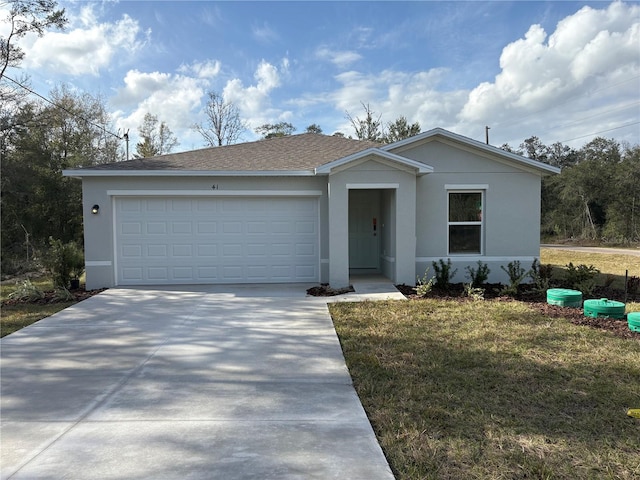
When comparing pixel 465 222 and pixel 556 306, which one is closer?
pixel 556 306

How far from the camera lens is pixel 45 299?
30.9 feet

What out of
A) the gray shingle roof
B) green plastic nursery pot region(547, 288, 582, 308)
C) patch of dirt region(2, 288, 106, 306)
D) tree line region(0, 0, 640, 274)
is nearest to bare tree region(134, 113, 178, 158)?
tree line region(0, 0, 640, 274)

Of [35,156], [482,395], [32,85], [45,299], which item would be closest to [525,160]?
[482,395]

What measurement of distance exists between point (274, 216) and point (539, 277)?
6.86 m

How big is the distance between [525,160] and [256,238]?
282 inches

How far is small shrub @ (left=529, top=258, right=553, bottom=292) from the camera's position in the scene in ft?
31.6

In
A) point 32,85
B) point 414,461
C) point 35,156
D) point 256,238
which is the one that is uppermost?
point 32,85

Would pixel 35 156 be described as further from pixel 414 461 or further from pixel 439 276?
pixel 414 461

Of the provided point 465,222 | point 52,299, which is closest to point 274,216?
point 465,222

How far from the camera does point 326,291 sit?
9711 millimetres

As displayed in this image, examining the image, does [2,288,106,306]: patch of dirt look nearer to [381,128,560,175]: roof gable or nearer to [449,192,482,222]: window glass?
[381,128,560,175]: roof gable

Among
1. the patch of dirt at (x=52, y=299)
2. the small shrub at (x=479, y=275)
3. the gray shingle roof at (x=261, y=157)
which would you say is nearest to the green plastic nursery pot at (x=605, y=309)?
the small shrub at (x=479, y=275)

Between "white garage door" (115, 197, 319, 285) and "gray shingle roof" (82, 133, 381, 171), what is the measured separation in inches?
33.3

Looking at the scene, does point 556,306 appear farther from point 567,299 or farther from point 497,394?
point 497,394
